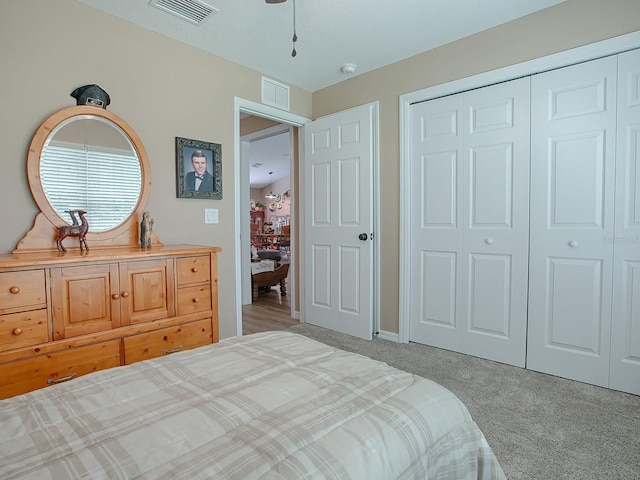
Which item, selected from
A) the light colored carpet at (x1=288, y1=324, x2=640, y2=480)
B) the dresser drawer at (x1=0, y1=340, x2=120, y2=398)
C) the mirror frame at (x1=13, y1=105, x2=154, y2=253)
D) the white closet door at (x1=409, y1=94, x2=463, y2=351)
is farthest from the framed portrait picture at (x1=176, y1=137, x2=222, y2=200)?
the light colored carpet at (x1=288, y1=324, x2=640, y2=480)

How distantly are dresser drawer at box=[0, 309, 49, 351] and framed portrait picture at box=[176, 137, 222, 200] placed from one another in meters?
1.33

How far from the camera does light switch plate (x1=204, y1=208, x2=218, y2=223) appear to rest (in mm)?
2982

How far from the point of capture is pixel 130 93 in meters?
2.52

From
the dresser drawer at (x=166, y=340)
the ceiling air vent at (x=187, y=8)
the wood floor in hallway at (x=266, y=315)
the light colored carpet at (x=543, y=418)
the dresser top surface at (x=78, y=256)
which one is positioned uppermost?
the ceiling air vent at (x=187, y=8)

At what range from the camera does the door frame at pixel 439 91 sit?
7.36ft

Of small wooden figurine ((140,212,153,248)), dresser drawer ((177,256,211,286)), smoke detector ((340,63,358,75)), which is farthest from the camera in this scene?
smoke detector ((340,63,358,75))

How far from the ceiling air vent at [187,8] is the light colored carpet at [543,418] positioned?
292 centimetres

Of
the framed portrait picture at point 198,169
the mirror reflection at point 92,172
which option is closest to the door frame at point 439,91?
the framed portrait picture at point 198,169

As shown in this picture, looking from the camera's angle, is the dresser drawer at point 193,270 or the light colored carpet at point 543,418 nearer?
the light colored carpet at point 543,418

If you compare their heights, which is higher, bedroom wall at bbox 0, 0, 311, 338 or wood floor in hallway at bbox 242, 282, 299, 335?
bedroom wall at bbox 0, 0, 311, 338

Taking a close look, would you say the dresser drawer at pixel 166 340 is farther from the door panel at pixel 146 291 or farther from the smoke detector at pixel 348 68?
the smoke detector at pixel 348 68

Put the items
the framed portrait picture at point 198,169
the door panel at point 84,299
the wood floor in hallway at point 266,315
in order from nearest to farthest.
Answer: the door panel at point 84,299, the framed portrait picture at point 198,169, the wood floor in hallway at point 266,315

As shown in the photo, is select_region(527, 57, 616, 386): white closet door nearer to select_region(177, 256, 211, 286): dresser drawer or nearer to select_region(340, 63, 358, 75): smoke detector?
select_region(340, 63, 358, 75): smoke detector

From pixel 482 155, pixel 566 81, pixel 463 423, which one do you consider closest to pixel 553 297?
pixel 482 155
